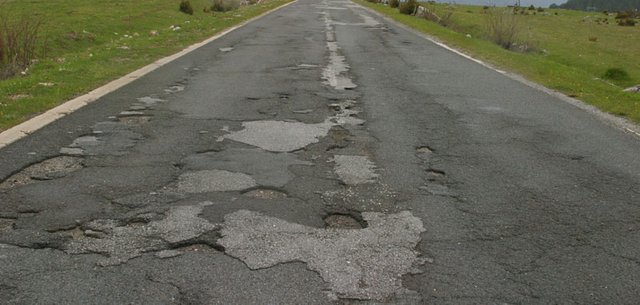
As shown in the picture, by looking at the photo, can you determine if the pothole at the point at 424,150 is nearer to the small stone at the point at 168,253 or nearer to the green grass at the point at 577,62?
the small stone at the point at 168,253

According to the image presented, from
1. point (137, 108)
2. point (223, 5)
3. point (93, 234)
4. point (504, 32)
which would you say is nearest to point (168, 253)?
point (93, 234)

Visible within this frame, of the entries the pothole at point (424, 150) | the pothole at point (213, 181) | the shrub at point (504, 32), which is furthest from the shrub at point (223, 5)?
the pothole at point (213, 181)

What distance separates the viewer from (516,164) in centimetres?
566

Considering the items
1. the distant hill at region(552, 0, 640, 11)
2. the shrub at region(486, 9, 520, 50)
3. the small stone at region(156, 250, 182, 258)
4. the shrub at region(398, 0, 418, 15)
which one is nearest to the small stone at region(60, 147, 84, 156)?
the small stone at region(156, 250, 182, 258)

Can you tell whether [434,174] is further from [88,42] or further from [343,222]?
[88,42]

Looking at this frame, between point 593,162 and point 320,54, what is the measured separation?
8.73 m

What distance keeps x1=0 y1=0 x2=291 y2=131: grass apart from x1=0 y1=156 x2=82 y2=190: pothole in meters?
1.72

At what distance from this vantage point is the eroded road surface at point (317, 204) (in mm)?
3238

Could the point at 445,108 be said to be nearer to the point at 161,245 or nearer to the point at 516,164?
the point at 516,164

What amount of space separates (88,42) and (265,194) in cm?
1728

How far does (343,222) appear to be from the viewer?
4102 mm

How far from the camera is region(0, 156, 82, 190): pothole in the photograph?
184 inches

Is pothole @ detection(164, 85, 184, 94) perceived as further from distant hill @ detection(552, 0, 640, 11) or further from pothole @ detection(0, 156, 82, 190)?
distant hill @ detection(552, 0, 640, 11)

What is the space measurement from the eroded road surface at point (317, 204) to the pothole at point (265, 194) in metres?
0.02
